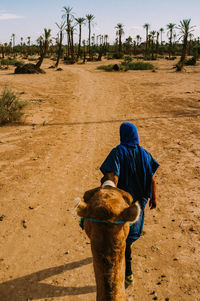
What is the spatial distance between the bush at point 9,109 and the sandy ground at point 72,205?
1.72 feet

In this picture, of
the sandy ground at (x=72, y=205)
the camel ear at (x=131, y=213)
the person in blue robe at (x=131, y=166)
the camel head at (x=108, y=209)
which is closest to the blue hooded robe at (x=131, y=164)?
the person in blue robe at (x=131, y=166)

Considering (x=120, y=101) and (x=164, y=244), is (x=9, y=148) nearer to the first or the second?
(x=164, y=244)

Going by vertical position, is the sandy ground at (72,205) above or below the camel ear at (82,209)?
below

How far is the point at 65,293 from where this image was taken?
122 inches

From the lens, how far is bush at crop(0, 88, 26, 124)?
9.27 m

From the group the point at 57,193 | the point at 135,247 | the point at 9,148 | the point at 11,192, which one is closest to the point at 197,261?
the point at 135,247

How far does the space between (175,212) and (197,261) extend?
3.86 ft

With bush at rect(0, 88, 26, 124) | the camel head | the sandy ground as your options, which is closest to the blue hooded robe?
the camel head

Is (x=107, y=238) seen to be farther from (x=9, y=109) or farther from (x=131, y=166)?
(x=9, y=109)

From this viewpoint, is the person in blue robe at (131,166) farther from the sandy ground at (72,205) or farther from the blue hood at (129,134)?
the sandy ground at (72,205)

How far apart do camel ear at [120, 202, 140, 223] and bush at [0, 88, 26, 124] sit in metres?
8.73

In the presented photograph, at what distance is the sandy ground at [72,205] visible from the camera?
324 centimetres

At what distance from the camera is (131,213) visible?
4.65 ft

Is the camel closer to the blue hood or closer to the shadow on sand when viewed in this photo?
the blue hood
